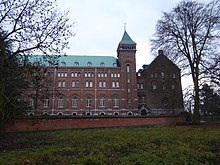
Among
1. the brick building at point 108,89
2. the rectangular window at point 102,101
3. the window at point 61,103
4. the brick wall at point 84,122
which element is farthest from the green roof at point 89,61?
the brick wall at point 84,122

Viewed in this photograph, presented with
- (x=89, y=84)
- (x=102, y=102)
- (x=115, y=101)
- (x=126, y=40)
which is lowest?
(x=102, y=102)

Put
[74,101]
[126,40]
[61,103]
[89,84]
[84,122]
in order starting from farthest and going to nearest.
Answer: [126,40] → [89,84] → [74,101] → [61,103] → [84,122]

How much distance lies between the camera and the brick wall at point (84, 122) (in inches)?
840

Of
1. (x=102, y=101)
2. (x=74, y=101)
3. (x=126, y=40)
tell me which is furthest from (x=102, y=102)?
(x=126, y=40)

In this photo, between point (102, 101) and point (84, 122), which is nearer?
point (84, 122)

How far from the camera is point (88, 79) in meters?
57.2

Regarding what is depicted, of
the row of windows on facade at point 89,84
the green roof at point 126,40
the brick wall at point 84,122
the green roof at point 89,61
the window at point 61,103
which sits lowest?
the brick wall at point 84,122

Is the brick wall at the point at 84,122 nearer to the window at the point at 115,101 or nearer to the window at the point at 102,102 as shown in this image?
the window at the point at 115,101

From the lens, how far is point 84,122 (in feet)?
76.9

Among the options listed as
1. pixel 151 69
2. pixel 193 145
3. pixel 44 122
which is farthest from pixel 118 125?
pixel 151 69

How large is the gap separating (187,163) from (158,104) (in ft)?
162

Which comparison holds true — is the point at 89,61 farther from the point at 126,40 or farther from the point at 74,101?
the point at 74,101

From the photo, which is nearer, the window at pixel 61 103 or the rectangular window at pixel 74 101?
the window at pixel 61 103

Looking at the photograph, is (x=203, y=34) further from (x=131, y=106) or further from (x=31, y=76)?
(x=131, y=106)
